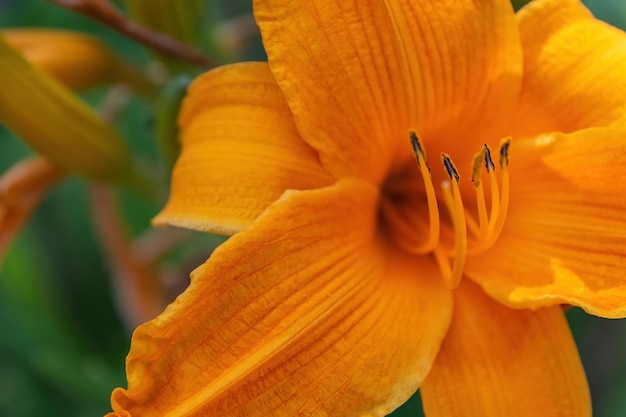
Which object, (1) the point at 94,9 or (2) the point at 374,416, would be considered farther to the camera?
(1) the point at 94,9

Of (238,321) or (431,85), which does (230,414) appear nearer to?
(238,321)

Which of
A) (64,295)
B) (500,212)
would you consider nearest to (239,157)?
(500,212)

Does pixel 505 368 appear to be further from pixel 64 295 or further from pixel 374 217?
pixel 64 295

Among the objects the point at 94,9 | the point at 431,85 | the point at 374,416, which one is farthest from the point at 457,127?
the point at 94,9

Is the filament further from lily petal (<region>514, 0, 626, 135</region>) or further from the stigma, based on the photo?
lily petal (<region>514, 0, 626, 135</region>)

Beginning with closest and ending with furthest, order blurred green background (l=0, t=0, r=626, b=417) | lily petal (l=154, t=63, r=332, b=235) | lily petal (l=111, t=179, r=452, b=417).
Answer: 1. lily petal (l=111, t=179, r=452, b=417)
2. lily petal (l=154, t=63, r=332, b=235)
3. blurred green background (l=0, t=0, r=626, b=417)

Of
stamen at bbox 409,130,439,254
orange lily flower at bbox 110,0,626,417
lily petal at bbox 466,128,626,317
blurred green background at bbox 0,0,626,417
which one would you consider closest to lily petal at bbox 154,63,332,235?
orange lily flower at bbox 110,0,626,417
